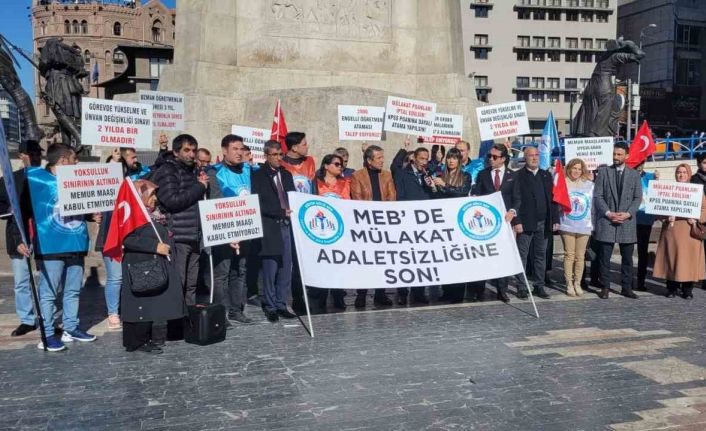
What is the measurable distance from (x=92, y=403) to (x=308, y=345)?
238cm

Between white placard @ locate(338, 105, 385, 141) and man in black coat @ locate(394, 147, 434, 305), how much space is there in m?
1.66

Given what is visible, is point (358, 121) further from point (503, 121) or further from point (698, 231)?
point (698, 231)

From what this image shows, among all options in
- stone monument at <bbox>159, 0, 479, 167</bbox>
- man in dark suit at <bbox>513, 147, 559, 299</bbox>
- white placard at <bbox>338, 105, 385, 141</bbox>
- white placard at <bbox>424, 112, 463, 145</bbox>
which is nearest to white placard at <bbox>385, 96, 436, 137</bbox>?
white placard at <bbox>338, 105, 385, 141</bbox>

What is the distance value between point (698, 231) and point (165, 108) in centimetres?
789

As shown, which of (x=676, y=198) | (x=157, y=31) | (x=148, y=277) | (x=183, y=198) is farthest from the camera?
(x=157, y=31)

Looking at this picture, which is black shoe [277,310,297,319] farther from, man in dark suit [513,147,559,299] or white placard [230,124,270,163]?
white placard [230,124,270,163]

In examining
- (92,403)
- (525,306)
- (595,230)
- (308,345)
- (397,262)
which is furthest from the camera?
(595,230)

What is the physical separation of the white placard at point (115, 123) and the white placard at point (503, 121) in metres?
5.32

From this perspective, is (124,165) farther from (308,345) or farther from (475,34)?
(475,34)

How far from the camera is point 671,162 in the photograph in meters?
23.2

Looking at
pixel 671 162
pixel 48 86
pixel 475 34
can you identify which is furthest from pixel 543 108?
pixel 48 86

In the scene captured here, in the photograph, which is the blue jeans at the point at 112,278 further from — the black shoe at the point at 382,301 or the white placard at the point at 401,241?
the black shoe at the point at 382,301

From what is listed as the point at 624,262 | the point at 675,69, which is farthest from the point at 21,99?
the point at 675,69

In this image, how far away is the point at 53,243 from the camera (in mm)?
7277
